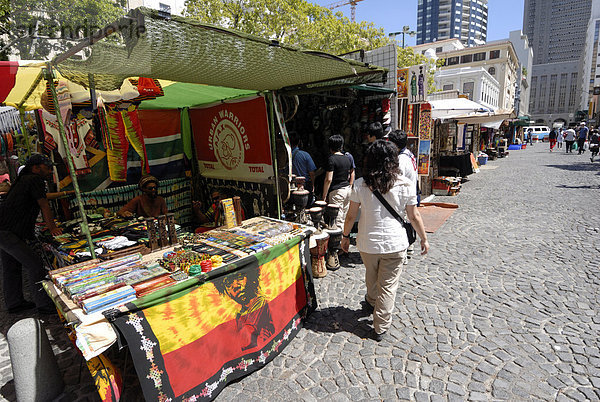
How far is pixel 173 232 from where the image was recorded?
340cm

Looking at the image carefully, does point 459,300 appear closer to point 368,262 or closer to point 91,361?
point 368,262

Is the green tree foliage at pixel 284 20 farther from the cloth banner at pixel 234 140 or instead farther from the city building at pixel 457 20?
the city building at pixel 457 20

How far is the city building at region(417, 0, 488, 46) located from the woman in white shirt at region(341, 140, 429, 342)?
139969mm

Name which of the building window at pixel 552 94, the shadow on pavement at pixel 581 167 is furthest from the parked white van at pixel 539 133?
the building window at pixel 552 94

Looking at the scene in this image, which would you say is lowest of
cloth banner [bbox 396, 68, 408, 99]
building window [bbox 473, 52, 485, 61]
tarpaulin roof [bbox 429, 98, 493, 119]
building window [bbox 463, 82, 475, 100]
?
tarpaulin roof [bbox 429, 98, 493, 119]

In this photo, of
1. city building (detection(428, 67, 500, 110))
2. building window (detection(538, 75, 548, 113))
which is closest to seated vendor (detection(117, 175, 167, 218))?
city building (detection(428, 67, 500, 110))

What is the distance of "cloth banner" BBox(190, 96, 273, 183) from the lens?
4762 millimetres

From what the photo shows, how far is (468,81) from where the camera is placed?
39812 mm

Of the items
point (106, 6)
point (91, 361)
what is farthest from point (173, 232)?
point (106, 6)

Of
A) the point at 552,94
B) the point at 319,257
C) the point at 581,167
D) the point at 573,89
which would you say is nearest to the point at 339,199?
the point at 319,257

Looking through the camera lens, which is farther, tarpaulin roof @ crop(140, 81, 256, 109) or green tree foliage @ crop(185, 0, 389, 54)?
green tree foliage @ crop(185, 0, 389, 54)

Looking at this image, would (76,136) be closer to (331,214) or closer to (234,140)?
(234,140)

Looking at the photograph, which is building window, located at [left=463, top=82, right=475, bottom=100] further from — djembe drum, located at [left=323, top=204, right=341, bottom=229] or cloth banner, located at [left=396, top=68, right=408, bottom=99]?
djembe drum, located at [left=323, top=204, right=341, bottom=229]

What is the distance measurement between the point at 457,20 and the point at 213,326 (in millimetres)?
149638
